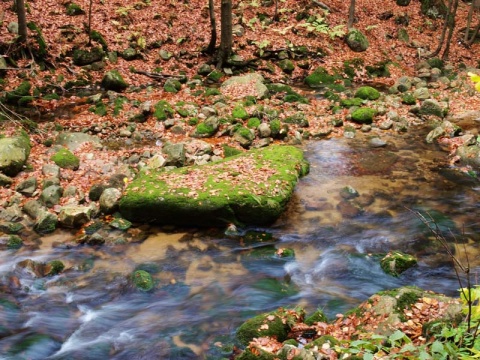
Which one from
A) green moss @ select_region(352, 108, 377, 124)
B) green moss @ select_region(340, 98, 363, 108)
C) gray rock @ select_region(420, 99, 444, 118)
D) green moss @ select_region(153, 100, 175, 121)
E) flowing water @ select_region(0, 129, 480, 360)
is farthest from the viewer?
green moss @ select_region(340, 98, 363, 108)

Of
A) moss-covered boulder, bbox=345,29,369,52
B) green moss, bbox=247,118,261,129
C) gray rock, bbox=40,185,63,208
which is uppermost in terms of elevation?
moss-covered boulder, bbox=345,29,369,52

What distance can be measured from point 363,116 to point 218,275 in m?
8.47

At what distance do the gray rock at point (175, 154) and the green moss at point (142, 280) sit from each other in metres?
3.94

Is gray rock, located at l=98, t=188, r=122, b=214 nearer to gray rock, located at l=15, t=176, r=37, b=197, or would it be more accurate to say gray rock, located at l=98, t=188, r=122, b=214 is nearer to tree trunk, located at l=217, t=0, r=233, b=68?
gray rock, located at l=15, t=176, r=37, b=197

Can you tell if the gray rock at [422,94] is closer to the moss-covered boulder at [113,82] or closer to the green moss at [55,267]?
the moss-covered boulder at [113,82]

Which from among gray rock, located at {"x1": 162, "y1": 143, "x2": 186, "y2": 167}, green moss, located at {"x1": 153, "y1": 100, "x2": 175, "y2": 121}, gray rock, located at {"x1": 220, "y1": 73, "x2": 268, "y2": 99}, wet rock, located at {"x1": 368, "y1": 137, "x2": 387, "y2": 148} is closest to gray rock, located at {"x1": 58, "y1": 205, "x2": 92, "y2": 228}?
gray rock, located at {"x1": 162, "y1": 143, "x2": 186, "y2": 167}

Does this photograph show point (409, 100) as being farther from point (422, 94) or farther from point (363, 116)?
point (363, 116)

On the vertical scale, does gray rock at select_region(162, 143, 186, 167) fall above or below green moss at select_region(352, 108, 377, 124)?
below

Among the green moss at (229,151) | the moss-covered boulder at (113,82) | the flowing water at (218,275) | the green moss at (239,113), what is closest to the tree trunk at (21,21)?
the moss-covered boulder at (113,82)

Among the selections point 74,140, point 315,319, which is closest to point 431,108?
point 315,319

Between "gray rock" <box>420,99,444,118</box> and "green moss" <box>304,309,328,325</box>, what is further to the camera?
"gray rock" <box>420,99,444,118</box>

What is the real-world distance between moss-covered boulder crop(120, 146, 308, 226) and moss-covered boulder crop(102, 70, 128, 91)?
672 centimetres

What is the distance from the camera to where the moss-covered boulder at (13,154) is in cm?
963

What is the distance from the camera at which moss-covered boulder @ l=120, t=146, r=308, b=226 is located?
8320 millimetres
